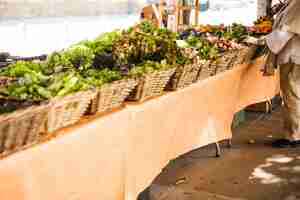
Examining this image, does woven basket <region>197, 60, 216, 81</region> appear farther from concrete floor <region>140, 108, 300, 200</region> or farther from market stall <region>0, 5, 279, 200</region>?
concrete floor <region>140, 108, 300, 200</region>

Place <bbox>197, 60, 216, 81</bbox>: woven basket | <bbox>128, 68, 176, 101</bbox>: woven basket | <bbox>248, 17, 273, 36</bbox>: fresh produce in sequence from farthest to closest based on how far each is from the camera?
<bbox>248, 17, 273, 36</bbox>: fresh produce, <bbox>197, 60, 216, 81</bbox>: woven basket, <bbox>128, 68, 176, 101</bbox>: woven basket

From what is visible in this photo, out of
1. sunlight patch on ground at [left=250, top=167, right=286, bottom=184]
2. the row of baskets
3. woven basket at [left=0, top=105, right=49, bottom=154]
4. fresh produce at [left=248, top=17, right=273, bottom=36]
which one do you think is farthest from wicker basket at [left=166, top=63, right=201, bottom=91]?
fresh produce at [left=248, top=17, right=273, bottom=36]

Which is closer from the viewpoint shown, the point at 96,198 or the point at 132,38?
the point at 96,198

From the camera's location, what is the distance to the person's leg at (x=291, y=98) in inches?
194

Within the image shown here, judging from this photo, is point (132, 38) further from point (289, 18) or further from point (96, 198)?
point (289, 18)

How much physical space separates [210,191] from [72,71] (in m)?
1.70

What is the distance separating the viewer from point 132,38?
3.74m

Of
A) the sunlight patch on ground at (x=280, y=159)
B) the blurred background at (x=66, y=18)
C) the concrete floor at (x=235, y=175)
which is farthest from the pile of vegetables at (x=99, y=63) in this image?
the blurred background at (x=66, y=18)

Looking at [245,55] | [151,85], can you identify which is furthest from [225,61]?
[151,85]

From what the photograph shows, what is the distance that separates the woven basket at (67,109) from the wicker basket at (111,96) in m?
0.06

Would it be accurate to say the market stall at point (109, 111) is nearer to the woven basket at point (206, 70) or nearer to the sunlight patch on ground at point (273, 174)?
the woven basket at point (206, 70)

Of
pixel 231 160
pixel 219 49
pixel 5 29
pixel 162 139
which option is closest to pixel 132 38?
pixel 162 139

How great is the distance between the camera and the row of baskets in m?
2.15

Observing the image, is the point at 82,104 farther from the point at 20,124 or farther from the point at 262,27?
the point at 262,27
